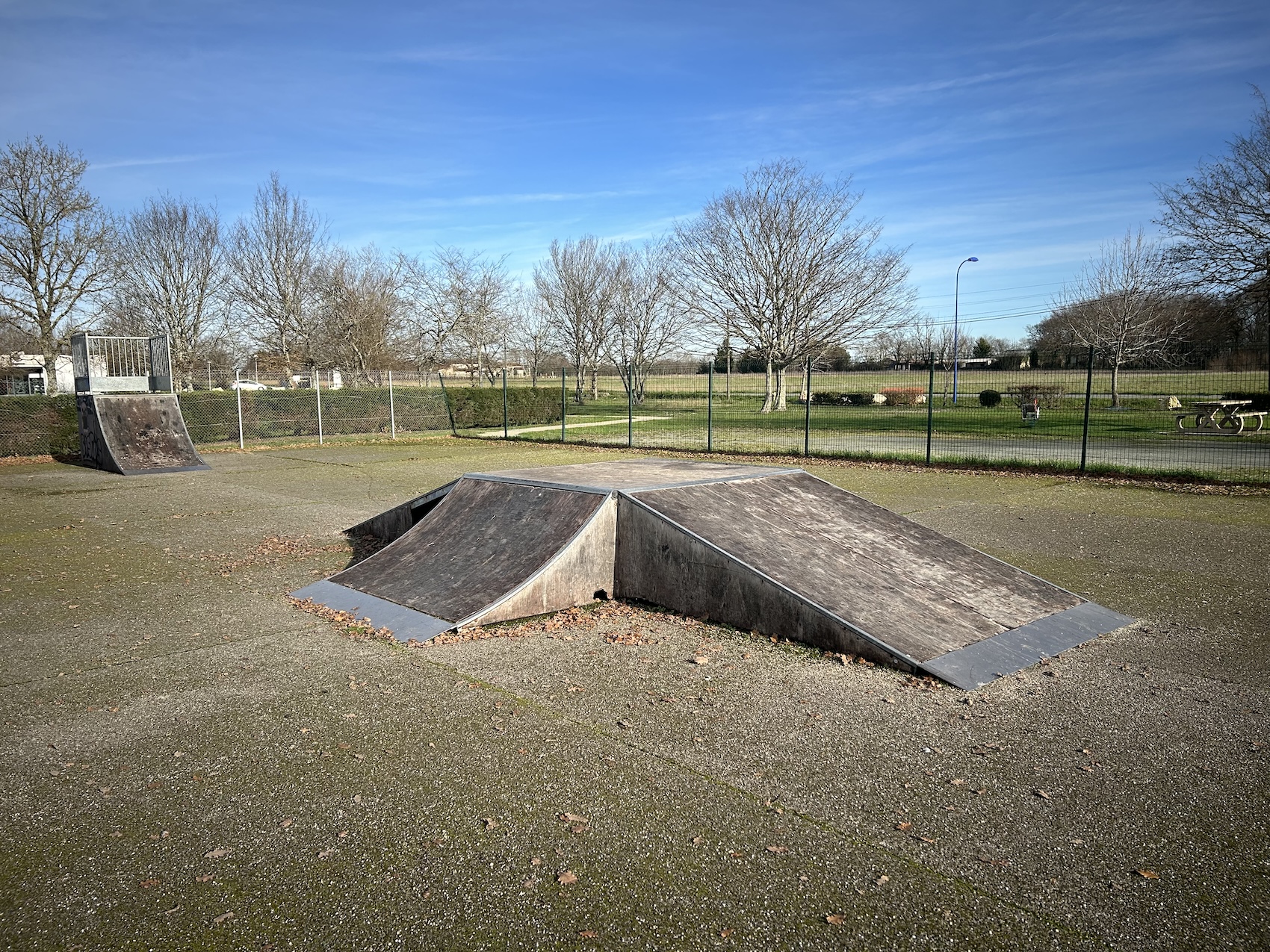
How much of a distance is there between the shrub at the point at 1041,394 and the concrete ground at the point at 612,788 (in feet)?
53.7

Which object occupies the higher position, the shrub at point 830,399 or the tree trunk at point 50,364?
the tree trunk at point 50,364

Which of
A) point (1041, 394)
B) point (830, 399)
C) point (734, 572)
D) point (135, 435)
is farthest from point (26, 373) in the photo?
point (734, 572)

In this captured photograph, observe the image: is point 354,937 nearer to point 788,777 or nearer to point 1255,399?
point 788,777

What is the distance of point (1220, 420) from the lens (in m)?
20.6

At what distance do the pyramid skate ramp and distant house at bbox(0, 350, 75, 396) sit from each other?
2006cm

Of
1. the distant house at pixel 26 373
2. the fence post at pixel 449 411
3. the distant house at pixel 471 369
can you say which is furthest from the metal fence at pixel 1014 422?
the distant house at pixel 26 373

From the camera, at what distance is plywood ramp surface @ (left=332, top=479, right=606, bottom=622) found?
18.4 feet

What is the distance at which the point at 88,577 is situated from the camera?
276 inches

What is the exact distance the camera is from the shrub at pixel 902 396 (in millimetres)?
29766

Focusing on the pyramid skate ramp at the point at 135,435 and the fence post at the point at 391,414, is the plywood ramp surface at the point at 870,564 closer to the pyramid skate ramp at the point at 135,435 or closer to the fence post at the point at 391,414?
the pyramid skate ramp at the point at 135,435

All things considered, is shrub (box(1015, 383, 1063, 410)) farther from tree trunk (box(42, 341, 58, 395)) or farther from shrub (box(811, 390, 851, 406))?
tree trunk (box(42, 341, 58, 395))

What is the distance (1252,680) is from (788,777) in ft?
9.71

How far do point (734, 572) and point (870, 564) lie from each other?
3.55ft

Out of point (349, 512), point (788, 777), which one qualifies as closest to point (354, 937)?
point (788, 777)
